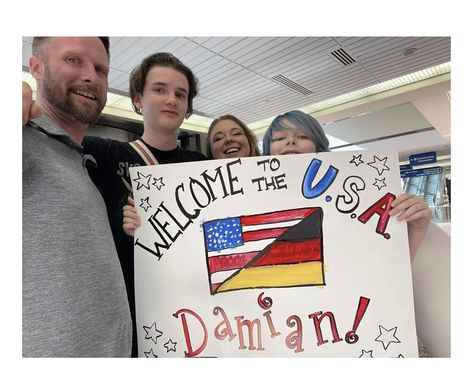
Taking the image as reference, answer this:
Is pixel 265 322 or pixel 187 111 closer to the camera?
pixel 265 322

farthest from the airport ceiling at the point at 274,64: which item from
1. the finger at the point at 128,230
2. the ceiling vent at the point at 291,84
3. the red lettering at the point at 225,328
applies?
the red lettering at the point at 225,328

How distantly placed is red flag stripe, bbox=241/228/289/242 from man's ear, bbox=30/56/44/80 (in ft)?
2.37

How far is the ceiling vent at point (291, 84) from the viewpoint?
3.63 ft

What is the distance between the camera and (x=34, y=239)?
0.64 metres

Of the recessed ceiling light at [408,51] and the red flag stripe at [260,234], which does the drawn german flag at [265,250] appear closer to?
the red flag stripe at [260,234]

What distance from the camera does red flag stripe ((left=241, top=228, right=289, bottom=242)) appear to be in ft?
2.52

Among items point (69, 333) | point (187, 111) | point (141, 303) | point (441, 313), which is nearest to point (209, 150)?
point (187, 111)

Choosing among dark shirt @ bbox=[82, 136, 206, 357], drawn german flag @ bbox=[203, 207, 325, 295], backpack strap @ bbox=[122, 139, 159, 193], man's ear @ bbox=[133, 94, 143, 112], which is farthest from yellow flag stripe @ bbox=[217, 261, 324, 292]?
man's ear @ bbox=[133, 94, 143, 112]

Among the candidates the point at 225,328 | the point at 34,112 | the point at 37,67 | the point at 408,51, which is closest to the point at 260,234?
the point at 225,328

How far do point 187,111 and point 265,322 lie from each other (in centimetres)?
70

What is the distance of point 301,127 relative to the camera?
2.95ft

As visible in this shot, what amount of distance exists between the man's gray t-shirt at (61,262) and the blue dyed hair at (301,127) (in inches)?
22.9

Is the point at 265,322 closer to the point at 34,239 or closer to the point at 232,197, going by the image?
the point at 232,197

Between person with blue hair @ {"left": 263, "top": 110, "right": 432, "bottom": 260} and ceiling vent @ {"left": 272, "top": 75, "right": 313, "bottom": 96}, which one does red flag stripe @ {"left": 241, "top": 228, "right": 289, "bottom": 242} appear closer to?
person with blue hair @ {"left": 263, "top": 110, "right": 432, "bottom": 260}
